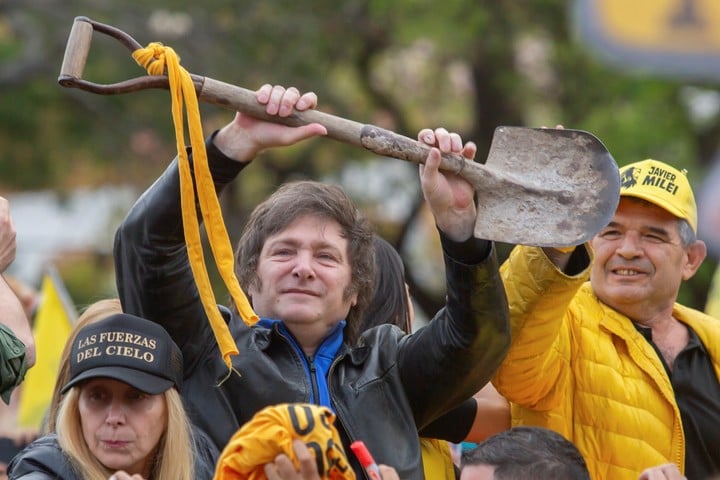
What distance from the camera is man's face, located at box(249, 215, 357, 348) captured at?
Answer: 12.8ft

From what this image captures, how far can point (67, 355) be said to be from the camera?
4383 mm

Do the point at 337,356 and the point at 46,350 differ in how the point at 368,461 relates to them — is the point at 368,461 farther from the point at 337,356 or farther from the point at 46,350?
the point at 46,350

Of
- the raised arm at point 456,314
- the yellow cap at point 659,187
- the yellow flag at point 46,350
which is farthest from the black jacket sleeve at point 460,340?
the yellow flag at point 46,350

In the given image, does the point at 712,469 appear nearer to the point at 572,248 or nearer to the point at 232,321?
the point at 572,248

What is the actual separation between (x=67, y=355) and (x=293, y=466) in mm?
1543

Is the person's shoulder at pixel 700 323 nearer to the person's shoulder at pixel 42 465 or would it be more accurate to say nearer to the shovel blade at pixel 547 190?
the shovel blade at pixel 547 190

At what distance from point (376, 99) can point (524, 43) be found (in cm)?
171

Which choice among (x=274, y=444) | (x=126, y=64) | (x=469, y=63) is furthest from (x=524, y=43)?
(x=274, y=444)

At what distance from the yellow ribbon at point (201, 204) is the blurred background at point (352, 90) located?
25.1 feet

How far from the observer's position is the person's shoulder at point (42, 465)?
3.50 m

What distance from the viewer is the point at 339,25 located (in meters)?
14.1

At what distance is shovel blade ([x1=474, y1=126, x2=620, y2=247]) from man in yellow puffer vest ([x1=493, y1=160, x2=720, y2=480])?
0.17m

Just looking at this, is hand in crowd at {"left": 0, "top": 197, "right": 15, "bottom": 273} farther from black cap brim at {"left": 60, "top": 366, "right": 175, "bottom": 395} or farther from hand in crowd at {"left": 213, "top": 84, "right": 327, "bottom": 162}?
hand in crowd at {"left": 213, "top": 84, "right": 327, "bottom": 162}

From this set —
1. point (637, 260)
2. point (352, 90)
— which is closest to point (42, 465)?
point (637, 260)
